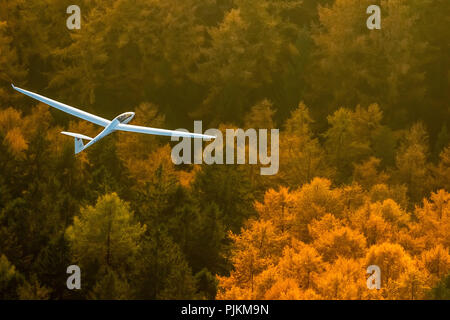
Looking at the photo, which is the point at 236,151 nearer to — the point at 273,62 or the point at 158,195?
the point at 158,195

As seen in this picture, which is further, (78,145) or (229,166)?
(229,166)

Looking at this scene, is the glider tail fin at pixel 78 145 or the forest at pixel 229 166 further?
the forest at pixel 229 166

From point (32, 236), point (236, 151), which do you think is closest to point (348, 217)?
point (236, 151)

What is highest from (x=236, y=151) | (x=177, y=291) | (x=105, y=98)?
(x=105, y=98)

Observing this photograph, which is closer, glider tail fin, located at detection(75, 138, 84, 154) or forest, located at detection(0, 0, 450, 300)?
glider tail fin, located at detection(75, 138, 84, 154)

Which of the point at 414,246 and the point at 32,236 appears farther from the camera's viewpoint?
the point at 414,246

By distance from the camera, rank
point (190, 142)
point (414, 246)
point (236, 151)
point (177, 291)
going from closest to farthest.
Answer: point (177, 291)
point (414, 246)
point (236, 151)
point (190, 142)

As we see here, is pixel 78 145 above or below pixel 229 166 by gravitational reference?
below

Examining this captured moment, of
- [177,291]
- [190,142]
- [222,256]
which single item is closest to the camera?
[177,291]
